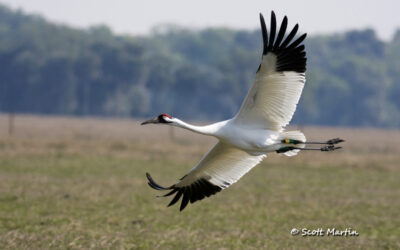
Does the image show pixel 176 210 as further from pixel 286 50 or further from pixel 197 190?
pixel 286 50

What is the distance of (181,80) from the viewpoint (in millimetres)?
87875

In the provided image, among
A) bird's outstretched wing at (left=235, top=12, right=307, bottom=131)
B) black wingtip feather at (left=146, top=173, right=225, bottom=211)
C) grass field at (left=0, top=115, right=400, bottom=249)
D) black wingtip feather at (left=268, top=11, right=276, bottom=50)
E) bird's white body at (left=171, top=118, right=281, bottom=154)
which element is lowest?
grass field at (left=0, top=115, right=400, bottom=249)

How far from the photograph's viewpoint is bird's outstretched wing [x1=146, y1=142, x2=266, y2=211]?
9258 mm

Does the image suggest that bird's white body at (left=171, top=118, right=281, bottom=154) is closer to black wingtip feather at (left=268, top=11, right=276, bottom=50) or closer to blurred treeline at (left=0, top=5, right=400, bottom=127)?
black wingtip feather at (left=268, top=11, right=276, bottom=50)

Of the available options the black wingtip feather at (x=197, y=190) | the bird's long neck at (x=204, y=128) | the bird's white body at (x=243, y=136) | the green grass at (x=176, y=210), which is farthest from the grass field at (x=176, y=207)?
the bird's long neck at (x=204, y=128)

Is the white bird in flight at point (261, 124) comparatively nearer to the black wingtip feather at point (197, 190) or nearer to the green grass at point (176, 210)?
the black wingtip feather at point (197, 190)

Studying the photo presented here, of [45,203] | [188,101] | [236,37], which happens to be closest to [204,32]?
[236,37]

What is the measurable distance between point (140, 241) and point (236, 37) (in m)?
129

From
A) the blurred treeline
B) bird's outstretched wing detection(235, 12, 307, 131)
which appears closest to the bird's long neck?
bird's outstretched wing detection(235, 12, 307, 131)

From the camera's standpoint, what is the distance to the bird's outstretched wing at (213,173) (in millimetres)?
9258

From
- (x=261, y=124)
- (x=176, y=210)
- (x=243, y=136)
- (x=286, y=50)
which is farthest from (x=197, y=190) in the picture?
(x=176, y=210)

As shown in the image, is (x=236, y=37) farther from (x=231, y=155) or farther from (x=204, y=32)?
(x=231, y=155)

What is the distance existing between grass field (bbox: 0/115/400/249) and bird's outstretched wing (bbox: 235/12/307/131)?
5.96ft

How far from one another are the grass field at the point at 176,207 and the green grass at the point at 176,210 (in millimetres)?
20
